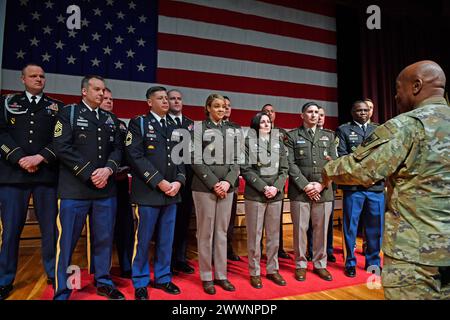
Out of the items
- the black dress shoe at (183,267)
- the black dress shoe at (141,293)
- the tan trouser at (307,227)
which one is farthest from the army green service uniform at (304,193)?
the black dress shoe at (141,293)

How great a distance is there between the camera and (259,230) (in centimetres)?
240

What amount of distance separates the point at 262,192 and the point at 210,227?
48 cm

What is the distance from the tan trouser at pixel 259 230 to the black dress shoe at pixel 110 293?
0.97 meters

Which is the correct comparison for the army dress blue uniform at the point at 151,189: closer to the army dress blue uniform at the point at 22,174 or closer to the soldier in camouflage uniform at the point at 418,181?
the army dress blue uniform at the point at 22,174

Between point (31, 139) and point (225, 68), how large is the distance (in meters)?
3.17

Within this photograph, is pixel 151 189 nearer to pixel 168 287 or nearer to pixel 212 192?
pixel 212 192

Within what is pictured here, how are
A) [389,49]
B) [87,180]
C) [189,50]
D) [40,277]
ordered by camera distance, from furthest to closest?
[389,49] < [189,50] < [40,277] < [87,180]

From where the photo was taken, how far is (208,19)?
15.3 feet

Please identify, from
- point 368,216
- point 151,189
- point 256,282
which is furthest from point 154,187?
point 368,216

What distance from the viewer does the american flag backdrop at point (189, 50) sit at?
383 centimetres

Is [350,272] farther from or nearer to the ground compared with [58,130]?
nearer to the ground
